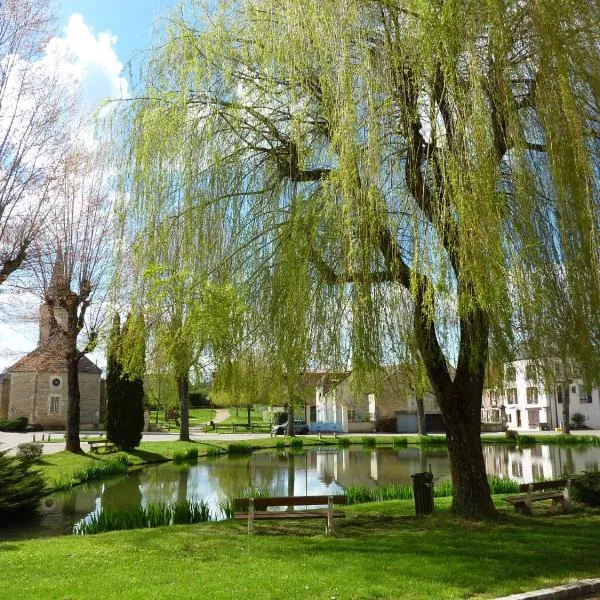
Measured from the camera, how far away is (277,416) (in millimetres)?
53688

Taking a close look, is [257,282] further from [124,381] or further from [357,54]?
[124,381]

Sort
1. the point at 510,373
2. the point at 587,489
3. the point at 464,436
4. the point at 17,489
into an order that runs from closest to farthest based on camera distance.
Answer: the point at 510,373 < the point at 464,436 < the point at 587,489 < the point at 17,489

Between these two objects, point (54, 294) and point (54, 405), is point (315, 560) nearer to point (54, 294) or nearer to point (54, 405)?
point (54, 294)

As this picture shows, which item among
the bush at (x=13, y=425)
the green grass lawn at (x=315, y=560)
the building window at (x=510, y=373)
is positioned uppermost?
the building window at (x=510, y=373)

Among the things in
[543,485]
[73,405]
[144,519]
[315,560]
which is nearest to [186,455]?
[73,405]

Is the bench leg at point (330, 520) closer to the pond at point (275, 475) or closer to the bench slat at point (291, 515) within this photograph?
the bench slat at point (291, 515)

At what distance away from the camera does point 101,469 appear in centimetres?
1928

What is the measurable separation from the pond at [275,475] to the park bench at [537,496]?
593 centimetres

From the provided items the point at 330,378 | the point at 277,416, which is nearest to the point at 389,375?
the point at 330,378

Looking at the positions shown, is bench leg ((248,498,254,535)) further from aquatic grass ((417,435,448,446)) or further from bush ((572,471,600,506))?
aquatic grass ((417,435,448,446))

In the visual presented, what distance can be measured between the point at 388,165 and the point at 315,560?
4355 millimetres

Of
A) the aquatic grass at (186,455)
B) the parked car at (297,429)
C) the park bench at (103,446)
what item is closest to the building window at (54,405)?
the parked car at (297,429)

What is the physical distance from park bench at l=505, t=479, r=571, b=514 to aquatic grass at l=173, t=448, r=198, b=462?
17.0m

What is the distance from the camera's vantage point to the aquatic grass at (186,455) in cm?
2509
